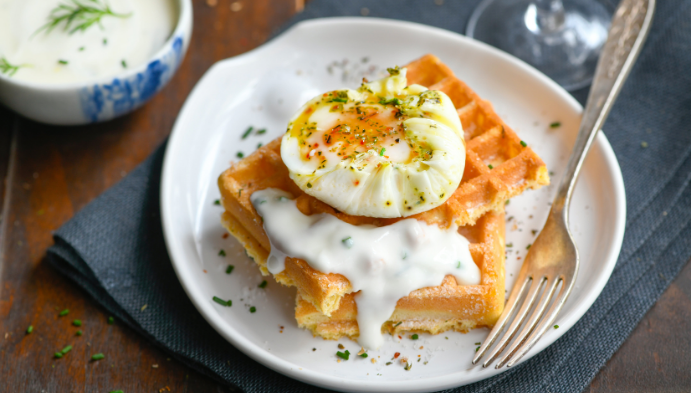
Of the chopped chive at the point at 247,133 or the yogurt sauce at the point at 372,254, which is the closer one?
the yogurt sauce at the point at 372,254

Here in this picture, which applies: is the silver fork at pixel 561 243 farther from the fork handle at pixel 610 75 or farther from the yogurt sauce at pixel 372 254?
the yogurt sauce at pixel 372 254

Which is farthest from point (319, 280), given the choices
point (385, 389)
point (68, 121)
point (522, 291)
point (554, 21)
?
point (554, 21)

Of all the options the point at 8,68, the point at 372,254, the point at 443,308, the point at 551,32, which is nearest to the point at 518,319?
the point at 443,308

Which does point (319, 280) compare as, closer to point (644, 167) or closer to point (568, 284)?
point (568, 284)

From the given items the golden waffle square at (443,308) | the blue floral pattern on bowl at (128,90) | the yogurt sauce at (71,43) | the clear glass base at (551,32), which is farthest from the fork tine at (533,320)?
the yogurt sauce at (71,43)

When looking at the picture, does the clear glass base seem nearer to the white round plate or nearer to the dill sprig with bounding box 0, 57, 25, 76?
the white round plate
